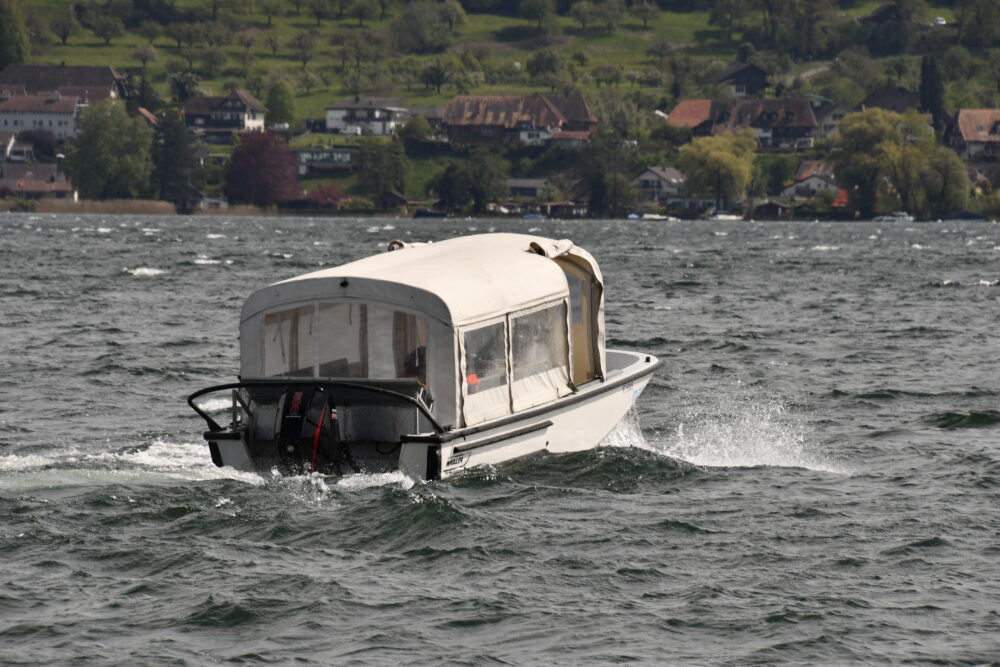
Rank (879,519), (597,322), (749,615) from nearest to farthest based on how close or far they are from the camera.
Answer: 1. (749,615)
2. (879,519)
3. (597,322)

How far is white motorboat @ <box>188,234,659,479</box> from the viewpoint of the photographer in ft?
67.7

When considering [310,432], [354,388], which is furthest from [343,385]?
[310,432]

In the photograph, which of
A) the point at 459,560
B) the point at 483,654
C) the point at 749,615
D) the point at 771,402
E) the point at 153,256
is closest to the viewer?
the point at 483,654

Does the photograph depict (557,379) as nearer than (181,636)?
No

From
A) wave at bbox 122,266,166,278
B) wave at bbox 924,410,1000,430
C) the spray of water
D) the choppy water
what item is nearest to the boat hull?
the choppy water

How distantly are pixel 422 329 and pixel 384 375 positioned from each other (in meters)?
0.79

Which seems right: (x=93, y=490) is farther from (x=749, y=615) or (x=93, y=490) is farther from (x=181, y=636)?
(x=749, y=615)

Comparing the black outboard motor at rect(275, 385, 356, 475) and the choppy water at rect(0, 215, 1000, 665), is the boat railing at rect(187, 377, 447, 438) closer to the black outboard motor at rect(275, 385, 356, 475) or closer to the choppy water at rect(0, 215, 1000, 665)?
the black outboard motor at rect(275, 385, 356, 475)

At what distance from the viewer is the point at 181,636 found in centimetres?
1500

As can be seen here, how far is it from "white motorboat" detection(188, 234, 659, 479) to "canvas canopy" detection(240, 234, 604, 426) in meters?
0.02

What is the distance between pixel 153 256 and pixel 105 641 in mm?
74343

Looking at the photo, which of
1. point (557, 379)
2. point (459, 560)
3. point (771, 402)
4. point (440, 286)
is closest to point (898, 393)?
point (771, 402)

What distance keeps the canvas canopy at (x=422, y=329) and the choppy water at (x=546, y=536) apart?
116cm

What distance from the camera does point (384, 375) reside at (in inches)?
836
